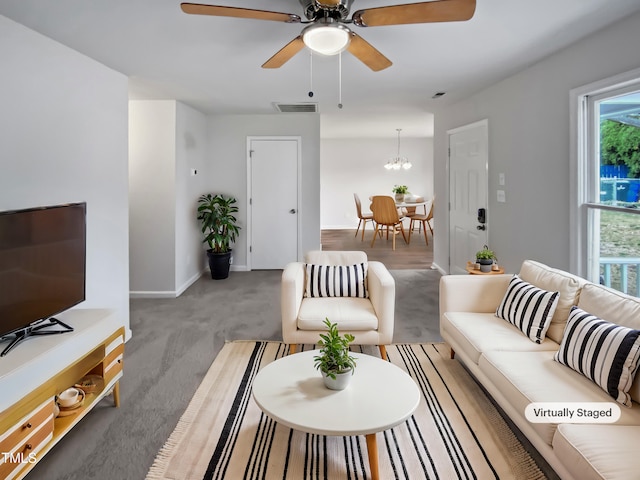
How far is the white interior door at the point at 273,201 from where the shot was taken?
19.7 feet

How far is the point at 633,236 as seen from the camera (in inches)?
101

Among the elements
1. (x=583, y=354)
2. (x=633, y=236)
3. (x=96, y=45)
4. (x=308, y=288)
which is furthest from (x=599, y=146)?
(x=96, y=45)

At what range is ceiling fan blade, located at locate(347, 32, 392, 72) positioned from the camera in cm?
215

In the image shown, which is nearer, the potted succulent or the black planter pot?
the potted succulent

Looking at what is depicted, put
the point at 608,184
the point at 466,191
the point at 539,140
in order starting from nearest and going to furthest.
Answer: the point at 608,184 < the point at 539,140 < the point at 466,191

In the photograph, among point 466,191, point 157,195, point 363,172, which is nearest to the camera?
point 157,195

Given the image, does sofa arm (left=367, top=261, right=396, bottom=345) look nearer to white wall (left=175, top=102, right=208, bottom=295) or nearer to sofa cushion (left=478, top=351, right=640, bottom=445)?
sofa cushion (left=478, top=351, right=640, bottom=445)

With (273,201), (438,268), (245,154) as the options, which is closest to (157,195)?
(245,154)

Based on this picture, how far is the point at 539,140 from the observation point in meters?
3.37

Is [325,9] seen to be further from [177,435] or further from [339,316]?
[177,435]

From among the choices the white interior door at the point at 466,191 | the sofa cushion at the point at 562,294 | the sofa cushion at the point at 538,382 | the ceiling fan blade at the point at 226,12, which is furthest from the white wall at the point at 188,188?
the sofa cushion at the point at 562,294

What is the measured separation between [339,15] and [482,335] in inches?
76.4

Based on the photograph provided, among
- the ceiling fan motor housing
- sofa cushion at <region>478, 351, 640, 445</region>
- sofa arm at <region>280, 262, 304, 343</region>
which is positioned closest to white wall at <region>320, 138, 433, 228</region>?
sofa arm at <region>280, 262, 304, 343</region>

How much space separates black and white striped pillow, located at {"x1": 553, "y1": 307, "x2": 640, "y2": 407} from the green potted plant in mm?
4368
